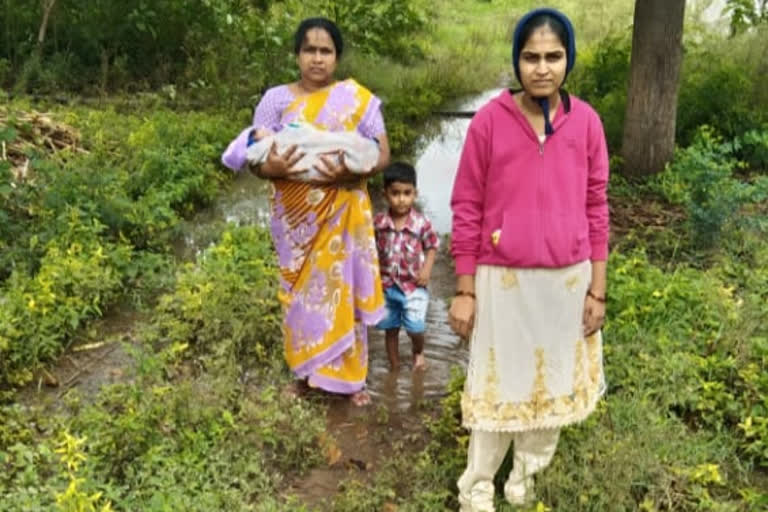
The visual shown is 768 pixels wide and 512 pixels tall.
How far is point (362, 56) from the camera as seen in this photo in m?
11.8

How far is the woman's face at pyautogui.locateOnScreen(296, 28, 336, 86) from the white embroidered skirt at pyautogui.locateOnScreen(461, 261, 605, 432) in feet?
4.46

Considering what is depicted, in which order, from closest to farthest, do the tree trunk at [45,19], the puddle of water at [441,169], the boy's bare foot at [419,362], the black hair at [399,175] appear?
the black hair at [399,175] → the boy's bare foot at [419,362] → the puddle of water at [441,169] → the tree trunk at [45,19]

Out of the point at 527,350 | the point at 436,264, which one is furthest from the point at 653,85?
the point at 527,350

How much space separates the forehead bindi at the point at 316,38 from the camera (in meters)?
3.58

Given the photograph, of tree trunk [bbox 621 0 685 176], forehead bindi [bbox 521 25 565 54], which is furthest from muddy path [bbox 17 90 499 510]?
tree trunk [bbox 621 0 685 176]

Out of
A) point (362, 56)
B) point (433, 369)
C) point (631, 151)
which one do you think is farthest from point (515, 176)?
point (362, 56)

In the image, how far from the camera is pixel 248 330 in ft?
15.1

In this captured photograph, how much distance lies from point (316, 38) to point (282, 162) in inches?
22.3

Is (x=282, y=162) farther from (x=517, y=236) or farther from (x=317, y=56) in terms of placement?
(x=517, y=236)

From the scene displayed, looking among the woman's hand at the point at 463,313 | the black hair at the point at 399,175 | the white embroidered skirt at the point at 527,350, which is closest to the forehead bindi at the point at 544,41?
the white embroidered skirt at the point at 527,350

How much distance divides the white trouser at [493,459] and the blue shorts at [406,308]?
1260mm

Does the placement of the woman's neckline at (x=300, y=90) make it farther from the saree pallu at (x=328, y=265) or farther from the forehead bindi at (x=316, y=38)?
the forehead bindi at (x=316, y=38)

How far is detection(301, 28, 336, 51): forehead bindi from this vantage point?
3577mm

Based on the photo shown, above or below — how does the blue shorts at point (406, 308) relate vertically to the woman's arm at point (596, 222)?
below
